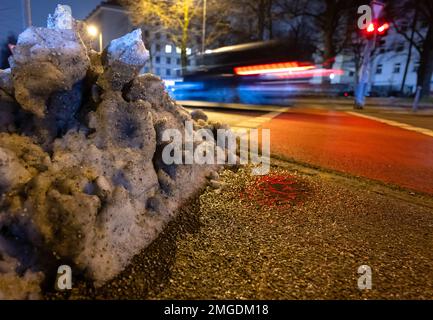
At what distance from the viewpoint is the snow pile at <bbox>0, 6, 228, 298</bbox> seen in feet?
6.21

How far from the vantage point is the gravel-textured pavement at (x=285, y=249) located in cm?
197

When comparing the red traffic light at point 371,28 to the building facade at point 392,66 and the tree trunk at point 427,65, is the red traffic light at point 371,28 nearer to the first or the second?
the tree trunk at point 427,65

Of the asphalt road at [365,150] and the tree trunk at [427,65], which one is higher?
the tree trunk at [427,65]

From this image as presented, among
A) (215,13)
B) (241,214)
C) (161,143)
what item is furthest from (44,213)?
(215,13)

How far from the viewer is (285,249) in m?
2.41

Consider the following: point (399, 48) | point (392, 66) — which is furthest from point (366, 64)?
point (392, 66)

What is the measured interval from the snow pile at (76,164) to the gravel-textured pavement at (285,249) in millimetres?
187

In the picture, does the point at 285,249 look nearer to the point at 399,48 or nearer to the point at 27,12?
the point at 27,12

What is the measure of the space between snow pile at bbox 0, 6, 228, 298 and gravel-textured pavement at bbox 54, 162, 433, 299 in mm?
187

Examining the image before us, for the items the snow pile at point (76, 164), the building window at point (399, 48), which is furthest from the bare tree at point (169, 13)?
the building window at point (399, 48)

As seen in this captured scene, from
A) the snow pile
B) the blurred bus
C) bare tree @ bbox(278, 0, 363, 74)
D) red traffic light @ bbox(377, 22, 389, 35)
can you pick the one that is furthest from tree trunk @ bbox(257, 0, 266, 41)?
the snow pile

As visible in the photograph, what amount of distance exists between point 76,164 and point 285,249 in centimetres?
170

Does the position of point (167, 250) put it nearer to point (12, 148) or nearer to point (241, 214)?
point (241, 214)
